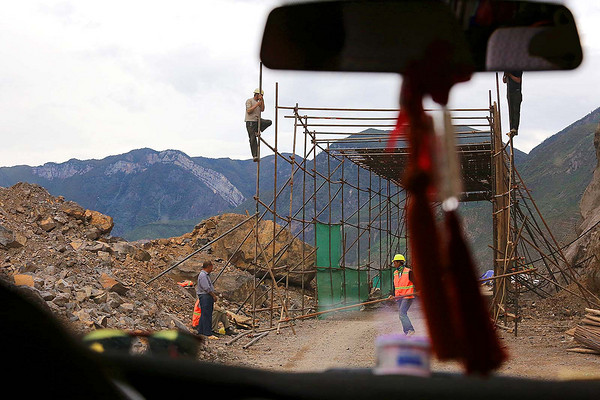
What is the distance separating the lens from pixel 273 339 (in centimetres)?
1209

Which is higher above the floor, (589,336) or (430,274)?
(430,274)

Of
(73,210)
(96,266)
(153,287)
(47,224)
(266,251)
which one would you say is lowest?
(153,287)

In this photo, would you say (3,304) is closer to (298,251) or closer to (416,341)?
(416,341)

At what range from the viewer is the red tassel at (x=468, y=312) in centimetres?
53

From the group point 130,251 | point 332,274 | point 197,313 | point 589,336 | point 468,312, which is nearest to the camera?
point 468,312

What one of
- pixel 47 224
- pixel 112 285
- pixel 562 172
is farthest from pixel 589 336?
pixel 562 172

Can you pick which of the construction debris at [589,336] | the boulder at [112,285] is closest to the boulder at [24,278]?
the boulder at [112,285]

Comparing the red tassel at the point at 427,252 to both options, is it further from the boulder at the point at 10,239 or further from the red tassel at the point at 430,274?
the boulder at the point at 10,239

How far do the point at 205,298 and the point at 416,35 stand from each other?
11.1m

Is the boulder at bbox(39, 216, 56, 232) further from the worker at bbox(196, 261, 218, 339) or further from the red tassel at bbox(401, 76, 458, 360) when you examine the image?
the red tassel at bbox(401, 76, 458, 360)

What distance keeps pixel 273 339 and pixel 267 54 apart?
1173 cm

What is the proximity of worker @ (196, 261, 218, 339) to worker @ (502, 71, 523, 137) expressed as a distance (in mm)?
10248

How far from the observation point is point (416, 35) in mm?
597

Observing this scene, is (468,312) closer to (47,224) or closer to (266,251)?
(47,224)
